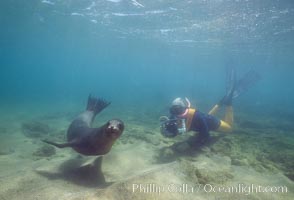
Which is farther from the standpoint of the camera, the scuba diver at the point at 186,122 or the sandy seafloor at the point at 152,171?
the scuba diver at the point at 186,122

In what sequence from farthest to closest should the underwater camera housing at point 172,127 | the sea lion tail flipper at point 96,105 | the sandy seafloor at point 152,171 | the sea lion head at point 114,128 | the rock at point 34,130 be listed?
the rock at point 34,130 → the sea lion tail flipper at point 96,105 → the underwater camera housing at point 172,127 → the sea lion head at point 114,128 → the sandy seafloor at point 152,171

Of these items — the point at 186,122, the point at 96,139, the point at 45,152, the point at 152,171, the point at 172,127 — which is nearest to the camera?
the point at 152,171

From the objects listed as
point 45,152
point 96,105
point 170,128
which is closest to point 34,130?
point 45,152

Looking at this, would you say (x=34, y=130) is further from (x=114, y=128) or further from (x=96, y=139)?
(x=114, y=128)

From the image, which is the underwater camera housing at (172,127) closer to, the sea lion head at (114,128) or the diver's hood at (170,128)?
the diver's hood at (170,128)

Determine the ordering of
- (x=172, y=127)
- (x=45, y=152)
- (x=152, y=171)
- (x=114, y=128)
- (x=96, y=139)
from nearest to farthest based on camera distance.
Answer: (x=114, y=128) → (x=152, y=171) → (x=96, y=139) → (x=172, y=127) → (x=45, y=152)

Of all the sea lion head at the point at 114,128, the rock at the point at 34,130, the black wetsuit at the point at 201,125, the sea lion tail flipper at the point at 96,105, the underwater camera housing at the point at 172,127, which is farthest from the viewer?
the rock at the point at 34,130

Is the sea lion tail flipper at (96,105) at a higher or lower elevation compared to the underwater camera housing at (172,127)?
higher

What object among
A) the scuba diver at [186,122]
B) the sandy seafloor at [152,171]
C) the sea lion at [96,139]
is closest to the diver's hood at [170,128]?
the scuba diver at [186,122]

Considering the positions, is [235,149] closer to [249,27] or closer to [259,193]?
[259,193]

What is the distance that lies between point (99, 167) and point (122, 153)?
1.68 metres

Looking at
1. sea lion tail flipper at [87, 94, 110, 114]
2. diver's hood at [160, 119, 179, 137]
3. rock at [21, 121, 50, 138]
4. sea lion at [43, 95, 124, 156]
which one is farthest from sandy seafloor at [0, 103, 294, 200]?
sea lion tail flipper at [87, 94, 110, 114]

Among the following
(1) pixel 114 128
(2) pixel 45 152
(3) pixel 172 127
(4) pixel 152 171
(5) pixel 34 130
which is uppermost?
(1) pixel 114 128

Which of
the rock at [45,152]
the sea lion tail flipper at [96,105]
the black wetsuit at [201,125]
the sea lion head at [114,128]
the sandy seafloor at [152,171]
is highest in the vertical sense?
the sea lion head at [114,128]
